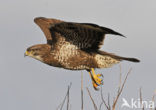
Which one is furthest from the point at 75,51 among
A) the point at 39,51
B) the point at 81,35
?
the point at 39,51

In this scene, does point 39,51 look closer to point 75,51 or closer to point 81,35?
point 75,51

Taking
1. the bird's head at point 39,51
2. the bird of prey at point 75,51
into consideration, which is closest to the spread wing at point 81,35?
the bird of prey at point 75,51

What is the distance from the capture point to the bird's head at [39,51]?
Result: 29.7 feet

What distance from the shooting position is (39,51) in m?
9.14

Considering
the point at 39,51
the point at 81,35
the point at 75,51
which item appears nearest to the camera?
the point at 81,35

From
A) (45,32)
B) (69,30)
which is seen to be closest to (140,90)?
(69,30)

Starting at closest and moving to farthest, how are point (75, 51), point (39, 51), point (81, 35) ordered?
point (81, 35) < point (75, 51) < point (39, 51)

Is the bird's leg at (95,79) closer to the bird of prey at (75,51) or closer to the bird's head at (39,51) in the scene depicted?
the bird of prey at (75,51)

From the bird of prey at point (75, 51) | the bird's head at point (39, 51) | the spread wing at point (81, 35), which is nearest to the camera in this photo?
the spread wing at point (81, 35)

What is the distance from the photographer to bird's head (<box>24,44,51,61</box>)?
905 centimetres

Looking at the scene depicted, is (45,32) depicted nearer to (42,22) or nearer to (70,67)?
(42,22)

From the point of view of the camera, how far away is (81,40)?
341 inches

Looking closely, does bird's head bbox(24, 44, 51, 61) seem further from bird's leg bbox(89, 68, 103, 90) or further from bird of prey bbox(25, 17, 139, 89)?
bird's leg bbox(89, 68, 103, 90)

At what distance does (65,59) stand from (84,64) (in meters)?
0.57
